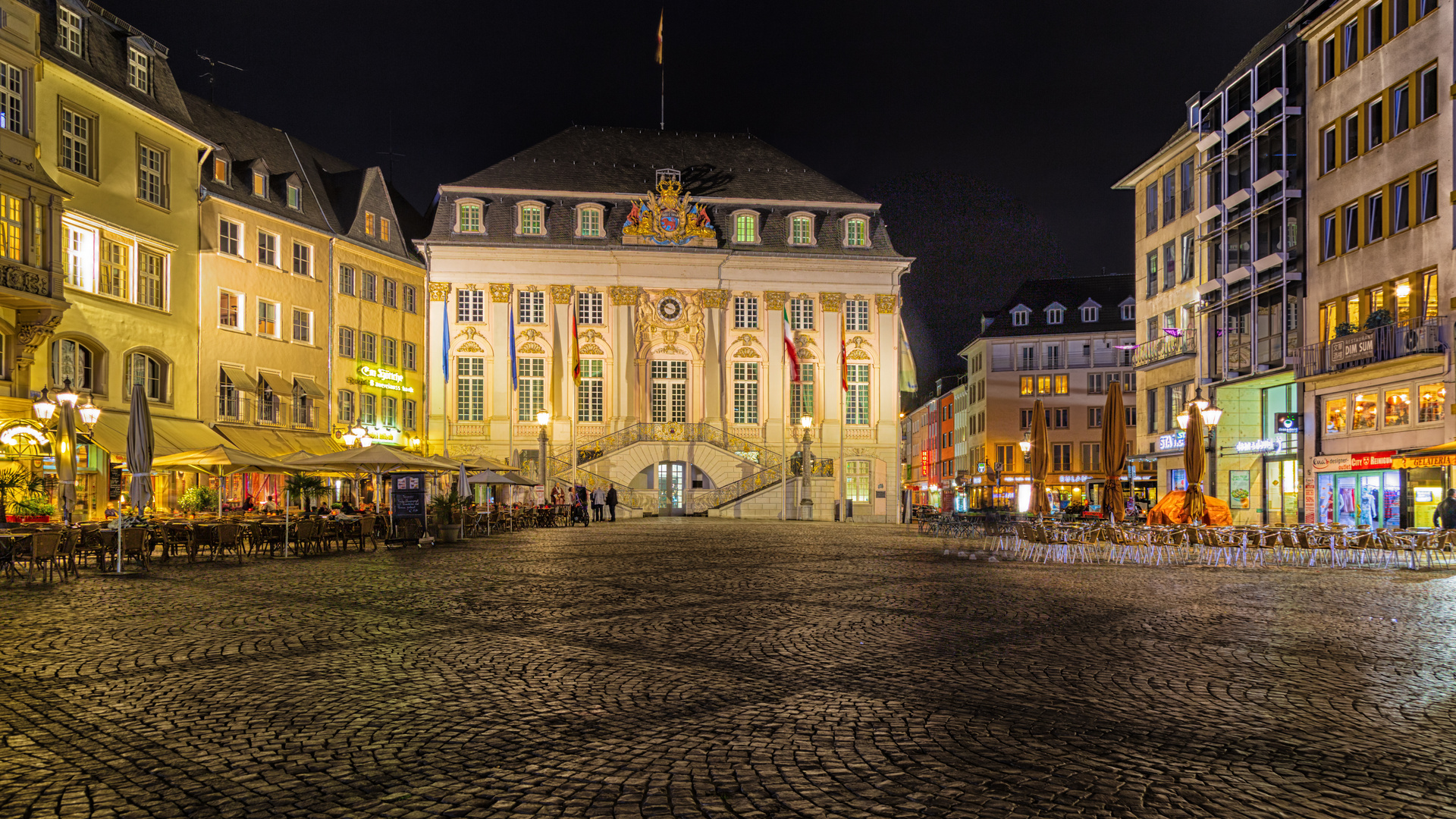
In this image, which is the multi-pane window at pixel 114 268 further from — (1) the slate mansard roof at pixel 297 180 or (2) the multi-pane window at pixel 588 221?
(2) the multi-pane window at pixel 588 221

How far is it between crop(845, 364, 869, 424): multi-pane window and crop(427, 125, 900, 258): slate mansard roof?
5.86 meters

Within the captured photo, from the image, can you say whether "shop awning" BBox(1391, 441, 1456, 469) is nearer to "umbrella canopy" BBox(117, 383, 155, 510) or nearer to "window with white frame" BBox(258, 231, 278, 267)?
"umbrella canopy" BBox(117, 383, 155, 510)

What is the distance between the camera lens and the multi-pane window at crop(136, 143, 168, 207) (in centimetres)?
3506

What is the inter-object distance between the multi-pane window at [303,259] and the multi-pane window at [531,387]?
1290 centimetres

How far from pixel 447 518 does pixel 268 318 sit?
56.7ft

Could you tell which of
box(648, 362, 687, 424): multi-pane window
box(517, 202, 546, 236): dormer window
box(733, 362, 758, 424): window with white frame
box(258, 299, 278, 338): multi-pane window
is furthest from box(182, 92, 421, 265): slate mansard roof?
box(733, 362, 758, 424): window with white frame

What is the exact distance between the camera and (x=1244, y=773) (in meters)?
6.32

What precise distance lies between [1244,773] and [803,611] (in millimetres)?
7534

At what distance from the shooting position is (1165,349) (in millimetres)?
45688

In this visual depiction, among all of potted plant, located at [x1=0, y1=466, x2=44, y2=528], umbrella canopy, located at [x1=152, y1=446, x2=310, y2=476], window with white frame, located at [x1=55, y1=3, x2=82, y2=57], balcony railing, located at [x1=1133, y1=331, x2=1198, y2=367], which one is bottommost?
potted plant, located at [x1=0, y1=466, x2=44, y2=528]

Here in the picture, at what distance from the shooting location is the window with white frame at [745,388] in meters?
58.5

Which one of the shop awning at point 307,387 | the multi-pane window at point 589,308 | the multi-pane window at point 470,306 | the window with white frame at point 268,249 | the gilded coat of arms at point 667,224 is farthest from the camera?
the multi-pane window at point 589,308

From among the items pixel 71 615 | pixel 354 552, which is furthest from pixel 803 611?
pixel 354 552

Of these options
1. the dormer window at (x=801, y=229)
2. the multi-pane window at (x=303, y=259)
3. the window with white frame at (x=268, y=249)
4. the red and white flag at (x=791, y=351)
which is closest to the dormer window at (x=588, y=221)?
the dormer window at (x=801, y=229)
